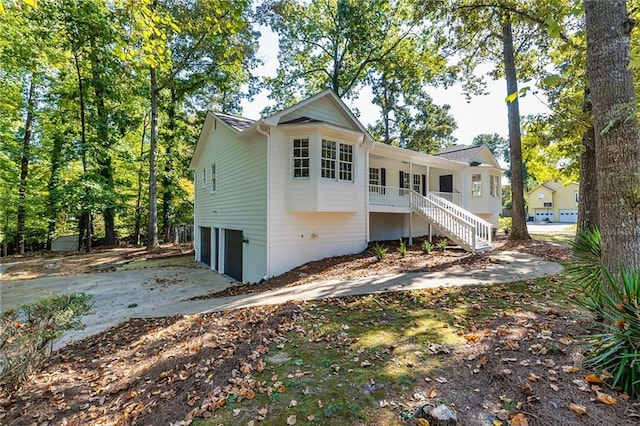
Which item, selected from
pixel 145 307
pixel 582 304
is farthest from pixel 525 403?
pixel 145 307

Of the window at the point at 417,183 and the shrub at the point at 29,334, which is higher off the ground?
the window at the point at 417,183

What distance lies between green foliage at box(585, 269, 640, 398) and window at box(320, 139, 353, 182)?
816 centimetres

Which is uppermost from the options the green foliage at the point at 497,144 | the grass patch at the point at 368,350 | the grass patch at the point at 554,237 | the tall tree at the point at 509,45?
the green foliage at the point at 497,144

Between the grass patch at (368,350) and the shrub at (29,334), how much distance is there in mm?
3004

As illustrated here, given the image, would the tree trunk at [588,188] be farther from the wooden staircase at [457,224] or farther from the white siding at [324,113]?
the white siding at [324,113]

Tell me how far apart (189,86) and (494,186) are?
21.5 m

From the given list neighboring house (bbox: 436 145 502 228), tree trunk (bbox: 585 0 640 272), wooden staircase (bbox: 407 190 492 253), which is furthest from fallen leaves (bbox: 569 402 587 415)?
neighboring house (bbox: 436 145 502 228)

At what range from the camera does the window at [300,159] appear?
33.3ft

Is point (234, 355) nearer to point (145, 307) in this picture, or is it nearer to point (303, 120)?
point (145, 307)

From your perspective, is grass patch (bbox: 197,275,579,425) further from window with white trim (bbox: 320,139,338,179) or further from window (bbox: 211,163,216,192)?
window (bbox: 211,163,216,192)

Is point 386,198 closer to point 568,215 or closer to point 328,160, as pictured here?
point 328,160

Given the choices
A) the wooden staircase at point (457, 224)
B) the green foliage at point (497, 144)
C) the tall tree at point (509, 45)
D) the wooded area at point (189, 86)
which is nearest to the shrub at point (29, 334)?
the wooded area at point (189, 86)

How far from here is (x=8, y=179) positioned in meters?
16.8

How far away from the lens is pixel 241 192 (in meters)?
11.7
